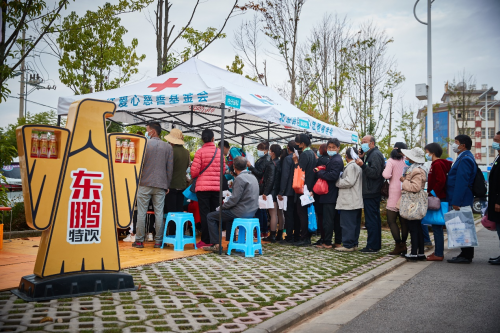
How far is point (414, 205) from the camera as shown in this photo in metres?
7.64

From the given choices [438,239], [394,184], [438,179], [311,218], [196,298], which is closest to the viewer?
[196,298]

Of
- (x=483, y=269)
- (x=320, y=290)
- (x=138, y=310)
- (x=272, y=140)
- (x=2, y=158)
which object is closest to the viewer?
(x=138, y=310)

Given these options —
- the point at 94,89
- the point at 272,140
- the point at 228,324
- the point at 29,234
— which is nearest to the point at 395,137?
the point at 272,140

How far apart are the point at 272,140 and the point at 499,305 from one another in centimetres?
946

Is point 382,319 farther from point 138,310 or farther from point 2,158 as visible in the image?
point 2,158

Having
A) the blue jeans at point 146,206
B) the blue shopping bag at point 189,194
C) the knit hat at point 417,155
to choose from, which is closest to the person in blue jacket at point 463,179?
the knit hat at point 417,155

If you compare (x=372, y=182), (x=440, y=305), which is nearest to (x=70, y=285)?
(x=440, y=305)

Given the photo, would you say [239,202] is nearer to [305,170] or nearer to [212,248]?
[212,248]

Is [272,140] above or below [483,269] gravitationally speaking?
above

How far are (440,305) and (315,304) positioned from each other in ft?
4.66

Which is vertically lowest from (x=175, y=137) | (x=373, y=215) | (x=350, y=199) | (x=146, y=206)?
(x=373, y=215)

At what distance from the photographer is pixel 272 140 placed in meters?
13.7

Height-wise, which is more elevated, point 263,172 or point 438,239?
point 263,172

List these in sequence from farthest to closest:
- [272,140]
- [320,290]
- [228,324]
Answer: [272,140]
[320,290]
[228,324]
